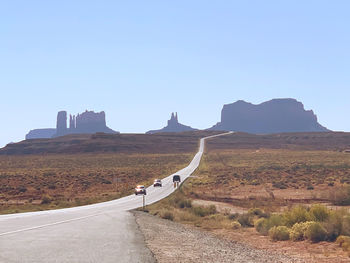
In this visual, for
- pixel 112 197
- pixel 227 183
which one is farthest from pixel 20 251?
pixel 227 183

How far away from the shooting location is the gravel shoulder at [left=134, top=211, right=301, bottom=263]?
1269cm

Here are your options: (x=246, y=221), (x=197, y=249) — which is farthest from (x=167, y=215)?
(x=197, y=249)

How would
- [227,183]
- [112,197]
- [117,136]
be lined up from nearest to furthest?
[112,197] → [227,183] → [117,136]

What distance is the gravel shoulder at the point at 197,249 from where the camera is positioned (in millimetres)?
12688

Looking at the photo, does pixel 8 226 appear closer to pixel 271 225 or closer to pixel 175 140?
pixel 271 225

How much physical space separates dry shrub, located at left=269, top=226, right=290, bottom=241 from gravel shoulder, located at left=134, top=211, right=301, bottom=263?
189 centimetres

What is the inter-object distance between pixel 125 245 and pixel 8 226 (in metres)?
7.90

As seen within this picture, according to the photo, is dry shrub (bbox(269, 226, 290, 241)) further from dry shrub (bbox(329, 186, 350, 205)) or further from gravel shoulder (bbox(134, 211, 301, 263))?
dry shrub (bbox(329, 186, 350, 205))

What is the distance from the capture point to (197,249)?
14227 millimetres

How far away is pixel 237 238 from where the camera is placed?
18.0 metres

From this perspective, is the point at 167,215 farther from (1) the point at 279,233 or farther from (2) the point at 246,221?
(1) the point at 279,233

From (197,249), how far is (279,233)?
4.60m

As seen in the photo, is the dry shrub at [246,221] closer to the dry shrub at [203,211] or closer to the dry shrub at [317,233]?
the dry shrub at [203,211]

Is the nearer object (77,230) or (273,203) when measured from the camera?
(77,230)
